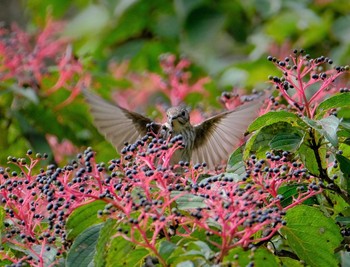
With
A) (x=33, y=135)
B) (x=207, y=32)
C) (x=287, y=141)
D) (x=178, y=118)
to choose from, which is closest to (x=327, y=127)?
(x=287, y=141)

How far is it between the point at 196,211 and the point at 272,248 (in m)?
A: 0.48

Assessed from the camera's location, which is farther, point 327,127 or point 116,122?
point 116,122

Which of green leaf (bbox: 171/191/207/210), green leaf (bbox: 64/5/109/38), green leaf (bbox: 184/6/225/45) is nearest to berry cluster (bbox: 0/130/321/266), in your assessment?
green leaf (bbox: 171/191/207/210)

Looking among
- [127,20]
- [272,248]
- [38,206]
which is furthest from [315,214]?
[127,20]

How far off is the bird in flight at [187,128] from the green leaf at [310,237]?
2.73ft

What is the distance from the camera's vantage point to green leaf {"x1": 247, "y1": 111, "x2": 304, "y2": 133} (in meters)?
2.50

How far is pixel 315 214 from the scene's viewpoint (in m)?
2.37

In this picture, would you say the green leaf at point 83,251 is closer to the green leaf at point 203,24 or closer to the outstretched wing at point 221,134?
the outstretched wing at point 221,134

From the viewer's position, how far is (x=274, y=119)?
252 centimetres

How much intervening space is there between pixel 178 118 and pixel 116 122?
30cm

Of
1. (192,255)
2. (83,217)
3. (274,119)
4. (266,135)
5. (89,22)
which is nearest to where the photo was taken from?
(192,255)

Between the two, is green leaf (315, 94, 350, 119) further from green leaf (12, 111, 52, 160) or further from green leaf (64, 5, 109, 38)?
green leaf (64, 5, 109, 38)

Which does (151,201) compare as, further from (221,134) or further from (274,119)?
(221,134)

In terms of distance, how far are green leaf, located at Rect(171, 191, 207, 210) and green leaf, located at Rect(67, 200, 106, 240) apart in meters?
0.22
